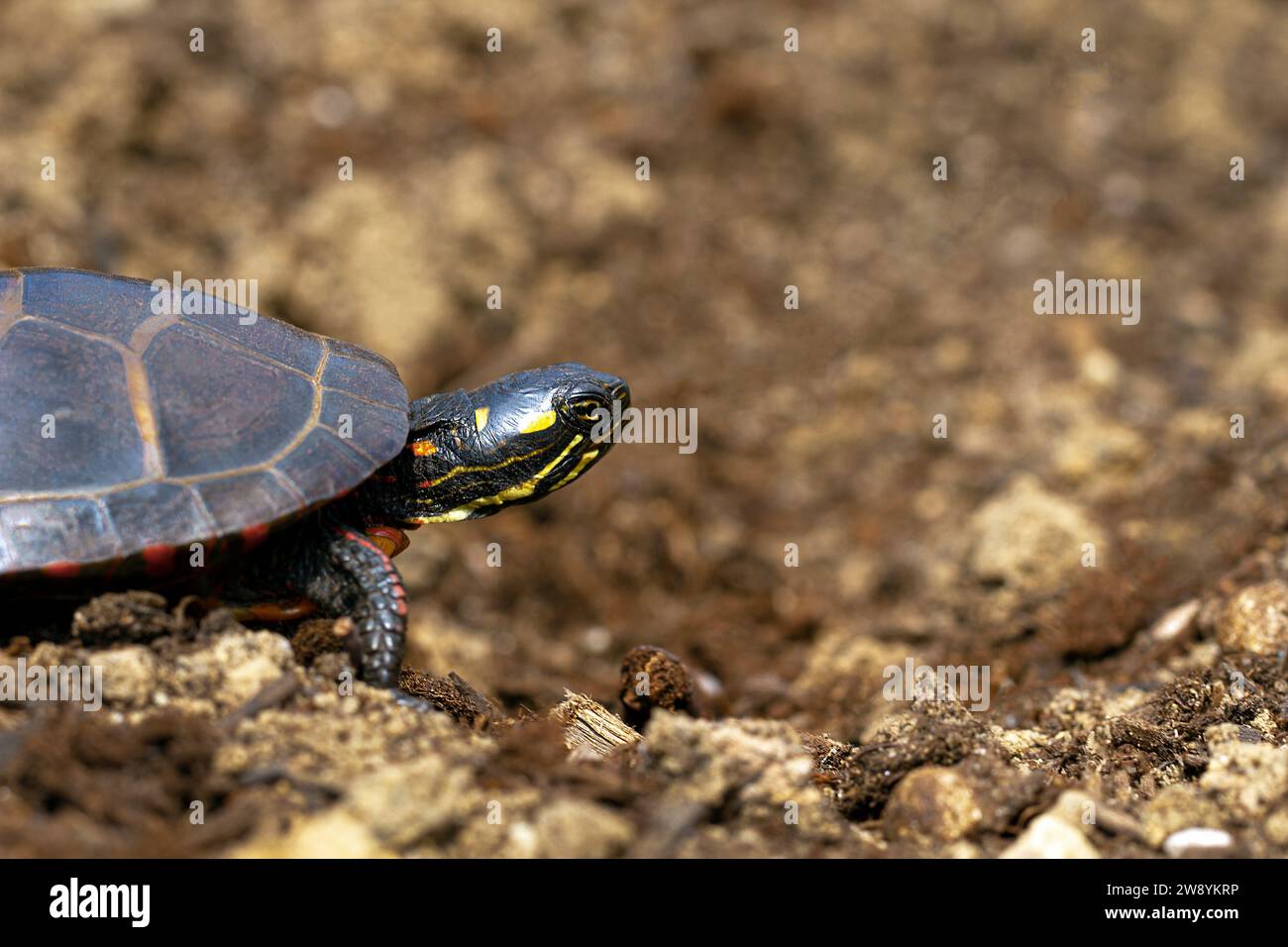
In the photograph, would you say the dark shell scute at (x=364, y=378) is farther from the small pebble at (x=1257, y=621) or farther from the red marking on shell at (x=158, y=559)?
the small pebble at (x=1257, y=621)

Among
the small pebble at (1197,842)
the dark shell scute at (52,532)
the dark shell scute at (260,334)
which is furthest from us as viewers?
the dark shell scute at (260,334)

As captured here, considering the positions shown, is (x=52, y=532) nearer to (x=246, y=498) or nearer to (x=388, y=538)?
(x=246, y=498)

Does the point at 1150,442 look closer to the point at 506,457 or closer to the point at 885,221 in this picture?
the point at 885,221

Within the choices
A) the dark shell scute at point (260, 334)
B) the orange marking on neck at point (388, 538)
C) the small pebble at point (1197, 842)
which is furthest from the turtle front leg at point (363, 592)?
the small pebble at point (1197, 842)

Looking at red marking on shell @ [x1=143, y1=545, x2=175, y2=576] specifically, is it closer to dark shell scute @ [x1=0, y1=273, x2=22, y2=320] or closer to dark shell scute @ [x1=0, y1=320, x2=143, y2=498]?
dark shell scute @ [x1=0, y1=320, x2=143, y2=498]

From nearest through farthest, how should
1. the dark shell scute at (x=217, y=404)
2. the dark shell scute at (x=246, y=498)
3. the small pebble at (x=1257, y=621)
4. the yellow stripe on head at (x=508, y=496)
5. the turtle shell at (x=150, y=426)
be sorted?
1. the turtle shell at (x=150, y=426)
2. the dark shell scute at (x=246, y=498)
3. the dark shell scute at (x=217, y=404)
4. the yellow stripe on head at (x=508, y=496)
5. the small pebble at (x=1257, y=621)

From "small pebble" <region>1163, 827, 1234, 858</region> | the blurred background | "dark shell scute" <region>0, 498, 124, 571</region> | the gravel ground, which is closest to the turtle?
"dark shell scute" <region>0, 498, 124, 571</region>
